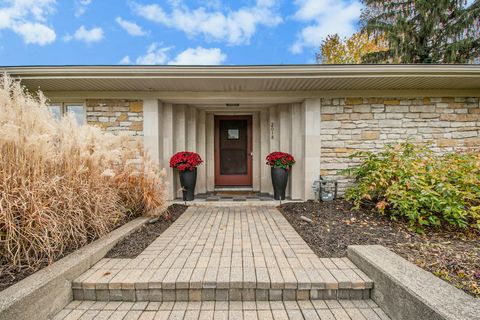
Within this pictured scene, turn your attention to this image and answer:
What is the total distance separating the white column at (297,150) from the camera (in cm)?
484

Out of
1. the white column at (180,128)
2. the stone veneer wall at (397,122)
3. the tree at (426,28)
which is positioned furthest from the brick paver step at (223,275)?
the tree at (426,28)

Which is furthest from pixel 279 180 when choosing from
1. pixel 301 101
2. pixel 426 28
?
pixel 426 28

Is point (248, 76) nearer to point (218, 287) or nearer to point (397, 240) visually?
point (397, 240)

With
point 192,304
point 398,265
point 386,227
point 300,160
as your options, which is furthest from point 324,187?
point 192,304

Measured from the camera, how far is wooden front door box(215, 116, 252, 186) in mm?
6055

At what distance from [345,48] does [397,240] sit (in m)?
11.7

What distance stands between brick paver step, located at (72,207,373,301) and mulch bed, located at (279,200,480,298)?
1.13 feet

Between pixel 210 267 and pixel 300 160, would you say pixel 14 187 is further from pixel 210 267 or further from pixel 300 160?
pixel 300 160

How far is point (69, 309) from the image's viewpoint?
171 cm

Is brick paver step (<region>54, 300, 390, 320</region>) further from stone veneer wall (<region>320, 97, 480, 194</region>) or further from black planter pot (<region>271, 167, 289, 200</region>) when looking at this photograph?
stone veneer wall (<region>320, 97, 480, 194</region>)

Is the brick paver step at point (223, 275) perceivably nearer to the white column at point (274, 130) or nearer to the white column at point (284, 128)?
the white column at point (284, 128)

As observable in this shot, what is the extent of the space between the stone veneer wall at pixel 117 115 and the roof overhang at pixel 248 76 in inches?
15.4

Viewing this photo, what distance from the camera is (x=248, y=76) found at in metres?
3.84

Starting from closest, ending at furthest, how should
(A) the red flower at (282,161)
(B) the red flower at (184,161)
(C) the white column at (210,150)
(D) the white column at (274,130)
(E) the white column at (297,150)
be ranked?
(B) the red flower at (184,161) < (A) the red flower at (282,161) < (E) the white column at (297,150) < (D) the white column at (274,130) < (C) the white column at (210,150)
